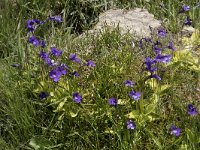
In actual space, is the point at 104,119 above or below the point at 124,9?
below

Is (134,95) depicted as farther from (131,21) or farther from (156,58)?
(131,21)

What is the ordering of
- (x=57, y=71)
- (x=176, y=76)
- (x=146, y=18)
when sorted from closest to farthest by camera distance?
1. (x=57, y=71)
2. (x=176, y=76)
3. (x=146, y=18)

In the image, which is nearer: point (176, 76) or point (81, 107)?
point (81, 107)

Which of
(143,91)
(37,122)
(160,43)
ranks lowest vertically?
(37,122)

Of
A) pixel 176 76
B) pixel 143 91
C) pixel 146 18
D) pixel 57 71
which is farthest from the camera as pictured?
pixel 146 18

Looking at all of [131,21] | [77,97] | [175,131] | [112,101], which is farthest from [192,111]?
[131,21]

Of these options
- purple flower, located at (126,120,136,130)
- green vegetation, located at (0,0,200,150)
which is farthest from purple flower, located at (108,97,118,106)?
purple flower, located at (126,120,136,130)

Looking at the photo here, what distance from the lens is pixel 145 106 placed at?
2424 millimetres

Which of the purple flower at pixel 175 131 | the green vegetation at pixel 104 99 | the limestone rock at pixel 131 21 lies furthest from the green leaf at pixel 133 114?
the limestone rock at pixel 131 21

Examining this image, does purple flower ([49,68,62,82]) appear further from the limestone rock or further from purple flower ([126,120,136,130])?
the limestone rock

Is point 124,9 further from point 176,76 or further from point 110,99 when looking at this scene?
point 110,99

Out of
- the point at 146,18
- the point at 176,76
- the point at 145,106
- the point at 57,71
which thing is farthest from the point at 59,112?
the point at 146,18

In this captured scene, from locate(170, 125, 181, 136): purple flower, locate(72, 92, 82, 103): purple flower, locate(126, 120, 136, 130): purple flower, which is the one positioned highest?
locate(72, 92, 82, 103): purple flower

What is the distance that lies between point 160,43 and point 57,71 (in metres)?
0.76
